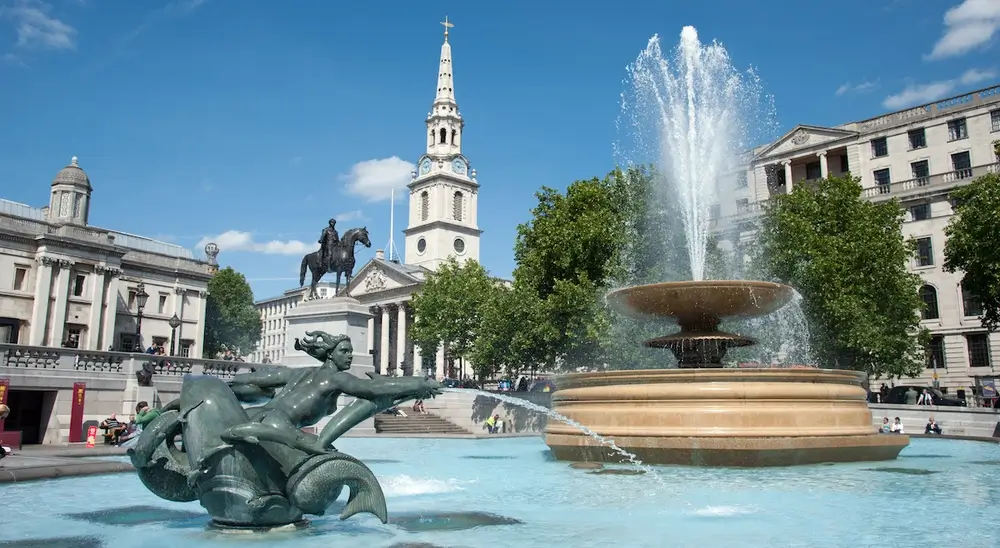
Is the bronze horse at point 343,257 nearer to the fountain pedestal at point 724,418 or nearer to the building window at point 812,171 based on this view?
the fountain pedestal at point 724,418

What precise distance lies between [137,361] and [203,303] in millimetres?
40579

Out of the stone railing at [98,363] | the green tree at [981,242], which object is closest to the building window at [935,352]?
the green tree at [981,242]

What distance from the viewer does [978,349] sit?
4169cm

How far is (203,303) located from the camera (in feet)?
201

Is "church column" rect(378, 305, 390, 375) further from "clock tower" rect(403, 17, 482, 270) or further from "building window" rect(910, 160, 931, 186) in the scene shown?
"building window" rect(910, 160, 931, 186)

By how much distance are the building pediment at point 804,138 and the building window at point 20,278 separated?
50.9 metres

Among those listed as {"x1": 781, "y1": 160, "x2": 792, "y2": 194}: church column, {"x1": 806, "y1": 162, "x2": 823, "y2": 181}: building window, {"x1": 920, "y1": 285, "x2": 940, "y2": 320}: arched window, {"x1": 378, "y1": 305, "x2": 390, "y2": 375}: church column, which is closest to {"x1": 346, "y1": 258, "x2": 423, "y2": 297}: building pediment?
{"x1": 378, "y1": 305, "x2": 390, "y2": 375}: church column

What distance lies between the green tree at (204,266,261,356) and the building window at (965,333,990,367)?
5925cm

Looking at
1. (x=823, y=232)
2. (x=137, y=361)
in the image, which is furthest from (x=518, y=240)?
(x=137, y=361)

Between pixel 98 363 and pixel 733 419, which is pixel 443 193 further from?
pixel 733 419

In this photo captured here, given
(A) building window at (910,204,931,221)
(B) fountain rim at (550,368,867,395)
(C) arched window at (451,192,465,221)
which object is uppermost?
(C) arched window at (451,192,465,221)

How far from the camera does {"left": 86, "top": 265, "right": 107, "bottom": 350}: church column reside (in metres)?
51.1

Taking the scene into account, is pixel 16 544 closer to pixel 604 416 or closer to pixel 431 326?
pixel 604 416

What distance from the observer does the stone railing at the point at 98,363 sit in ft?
66.2
